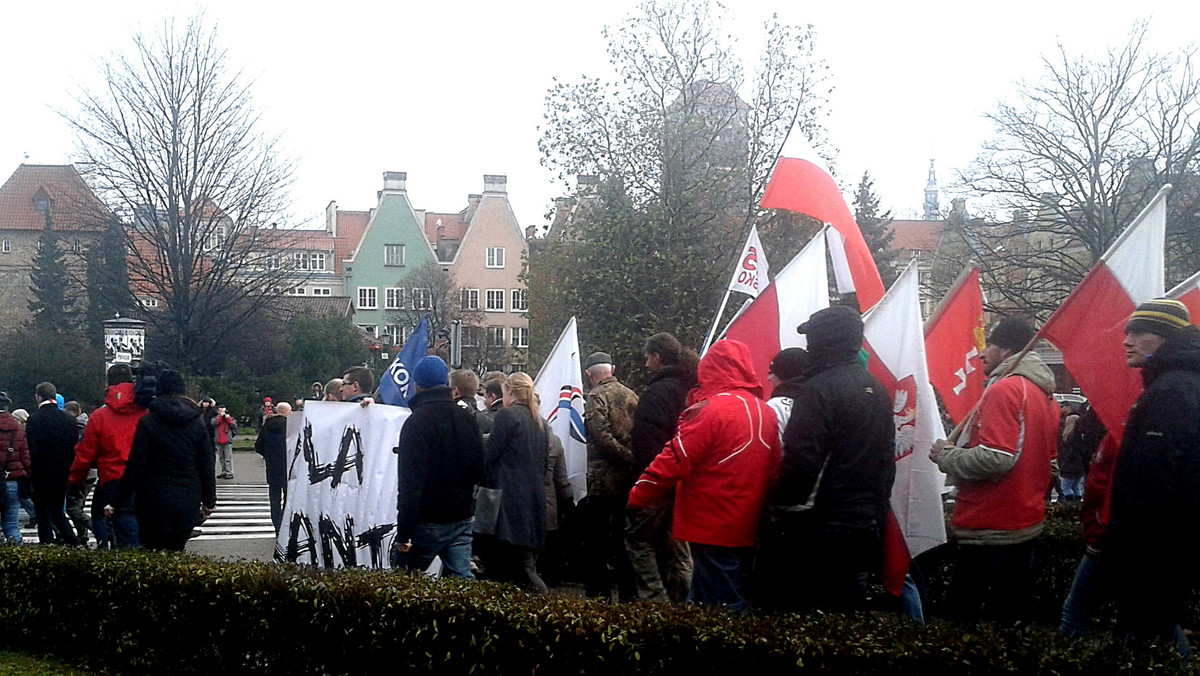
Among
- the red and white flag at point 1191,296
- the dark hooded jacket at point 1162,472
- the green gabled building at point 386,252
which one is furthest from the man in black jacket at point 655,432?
the green gabled building at point 386,252

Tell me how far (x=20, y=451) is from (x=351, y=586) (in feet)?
26.7

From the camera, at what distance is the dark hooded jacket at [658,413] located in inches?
281

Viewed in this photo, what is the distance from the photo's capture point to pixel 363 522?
8.31 meters

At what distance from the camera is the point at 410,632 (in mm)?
5406

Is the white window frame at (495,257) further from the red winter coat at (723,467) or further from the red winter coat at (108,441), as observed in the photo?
the red winter coat at (723,467)

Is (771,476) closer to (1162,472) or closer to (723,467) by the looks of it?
(723,467)

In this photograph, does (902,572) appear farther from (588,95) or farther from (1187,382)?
(588,95)

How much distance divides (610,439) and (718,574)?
2.42 m

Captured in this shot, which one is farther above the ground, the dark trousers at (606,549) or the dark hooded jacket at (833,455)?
the dark hooded jacket at (833,455)

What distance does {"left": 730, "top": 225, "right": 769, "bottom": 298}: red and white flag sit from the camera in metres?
8.92

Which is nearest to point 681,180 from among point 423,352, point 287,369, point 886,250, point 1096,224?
point 423,352

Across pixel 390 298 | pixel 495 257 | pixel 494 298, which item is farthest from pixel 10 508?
pixel 390 298

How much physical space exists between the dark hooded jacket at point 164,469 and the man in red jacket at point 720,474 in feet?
12.1

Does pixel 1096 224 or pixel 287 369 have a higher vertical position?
pixel 1096 224
